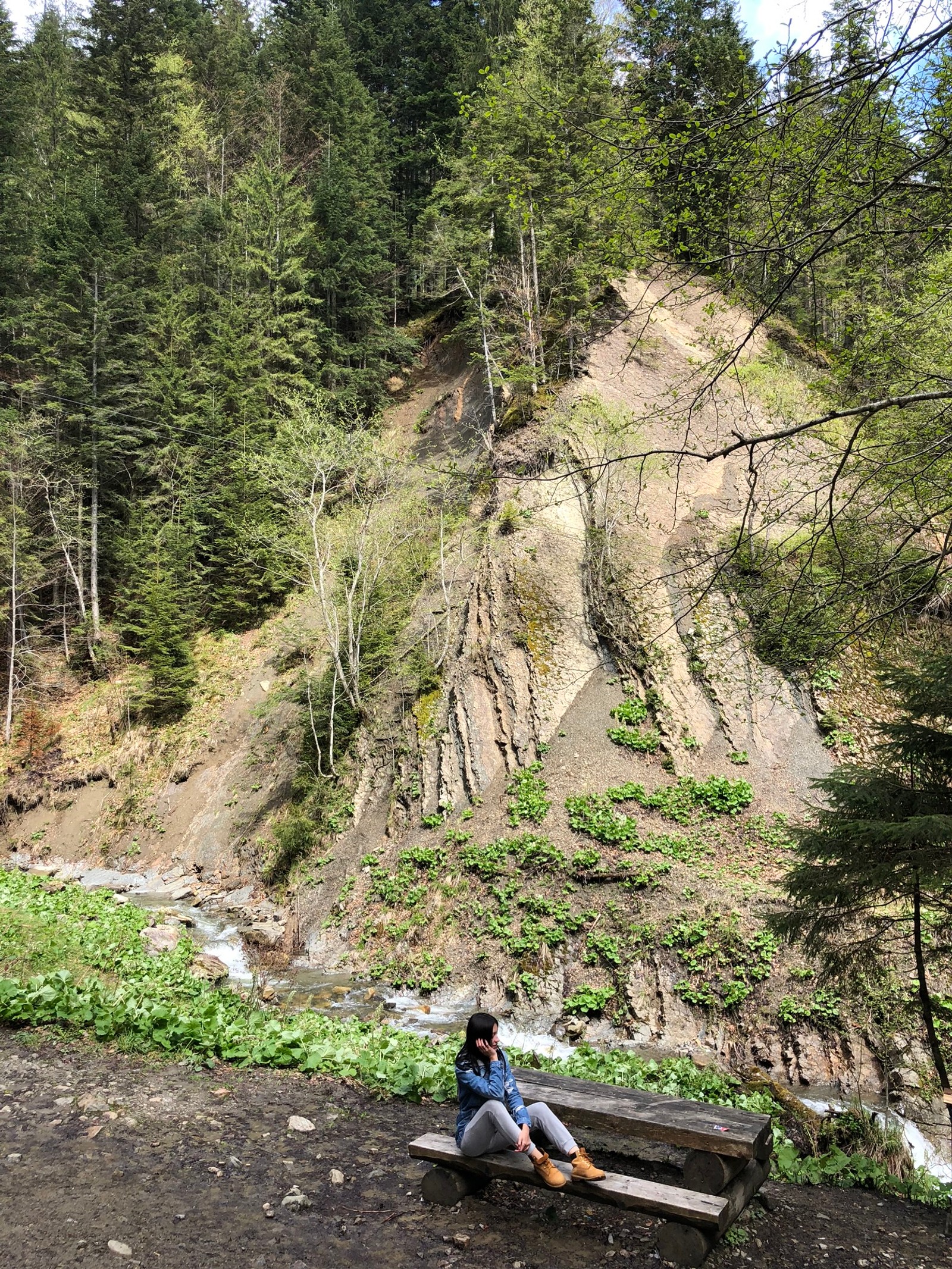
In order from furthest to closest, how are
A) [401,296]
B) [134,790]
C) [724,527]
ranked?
[401,296]
[134,790]
[724,527]

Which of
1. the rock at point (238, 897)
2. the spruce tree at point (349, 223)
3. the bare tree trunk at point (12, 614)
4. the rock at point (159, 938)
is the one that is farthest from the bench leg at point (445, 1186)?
the spruce tree at point (349, 223)

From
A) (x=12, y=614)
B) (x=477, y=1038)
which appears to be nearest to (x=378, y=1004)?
(x=477, y=1038)

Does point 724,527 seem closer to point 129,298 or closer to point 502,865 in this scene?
point 502,865

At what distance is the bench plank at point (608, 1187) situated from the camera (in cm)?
349

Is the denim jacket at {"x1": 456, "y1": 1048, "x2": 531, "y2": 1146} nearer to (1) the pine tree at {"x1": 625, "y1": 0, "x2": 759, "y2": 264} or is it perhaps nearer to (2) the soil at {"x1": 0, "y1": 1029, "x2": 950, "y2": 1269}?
(2) the soil at {"x1": 0, "y1": 1029, "x2": 950, "y2": 1269}

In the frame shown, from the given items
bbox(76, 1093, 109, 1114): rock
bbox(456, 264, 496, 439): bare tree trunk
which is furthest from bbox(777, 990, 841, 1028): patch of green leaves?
bbox(456, 264, 496, 439): bare tree trunk

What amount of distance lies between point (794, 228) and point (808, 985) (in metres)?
8.59

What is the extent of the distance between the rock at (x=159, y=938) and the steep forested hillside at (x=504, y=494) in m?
2.72

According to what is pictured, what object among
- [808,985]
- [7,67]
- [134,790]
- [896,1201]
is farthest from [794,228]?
[7,67]

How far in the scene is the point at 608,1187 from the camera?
3660 mm

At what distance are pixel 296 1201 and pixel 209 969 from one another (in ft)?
26.6

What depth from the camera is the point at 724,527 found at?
18.1 m

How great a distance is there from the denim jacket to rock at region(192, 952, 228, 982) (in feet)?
23.4

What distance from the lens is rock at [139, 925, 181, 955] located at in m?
11.4
